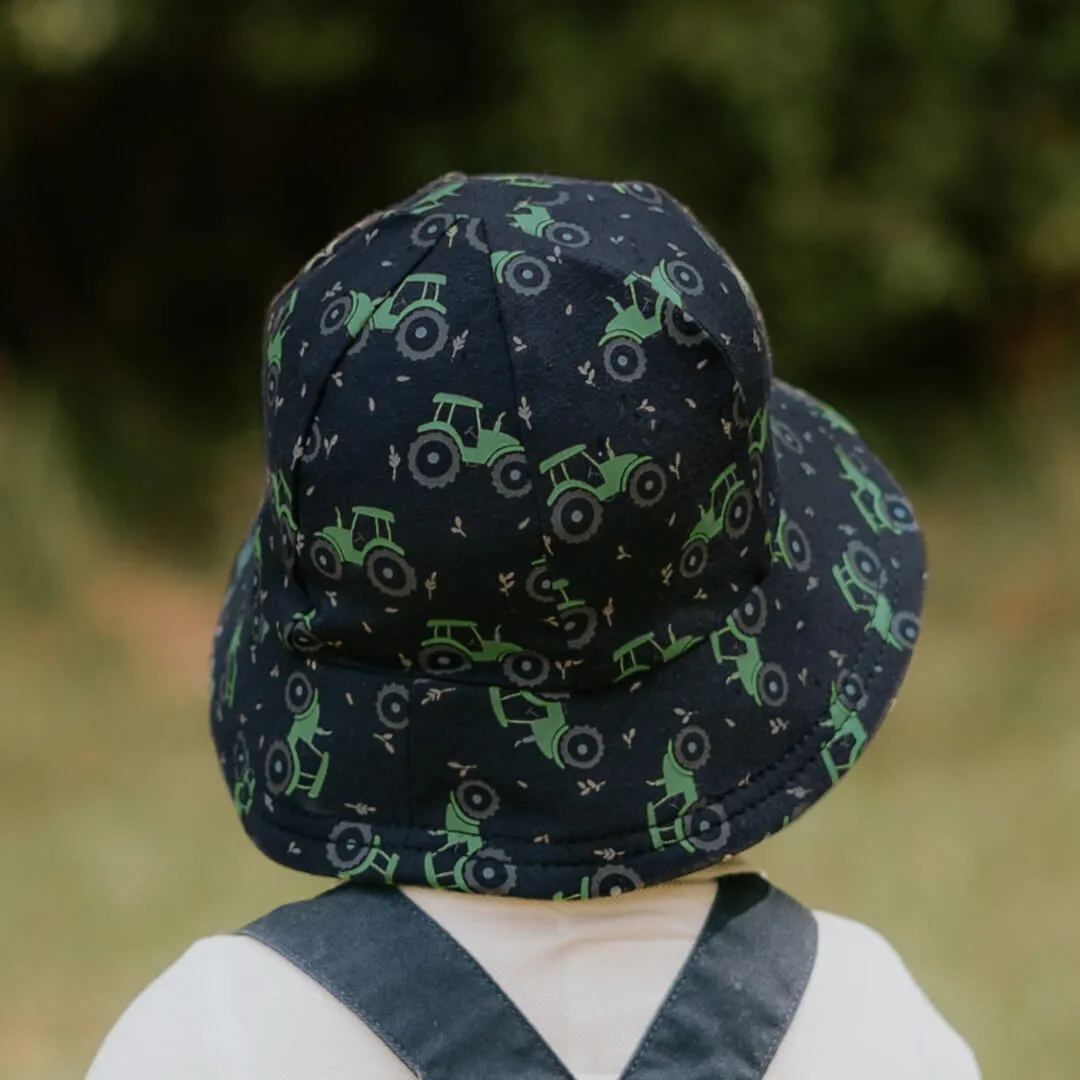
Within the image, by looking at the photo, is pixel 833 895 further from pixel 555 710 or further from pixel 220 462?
pixel 220 462

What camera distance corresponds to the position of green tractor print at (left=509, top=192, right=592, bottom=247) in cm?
92

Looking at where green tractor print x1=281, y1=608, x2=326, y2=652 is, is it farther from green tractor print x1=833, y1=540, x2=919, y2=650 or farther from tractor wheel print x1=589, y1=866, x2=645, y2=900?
green tractor print x1=833, y1=540, x2=919, y2=650

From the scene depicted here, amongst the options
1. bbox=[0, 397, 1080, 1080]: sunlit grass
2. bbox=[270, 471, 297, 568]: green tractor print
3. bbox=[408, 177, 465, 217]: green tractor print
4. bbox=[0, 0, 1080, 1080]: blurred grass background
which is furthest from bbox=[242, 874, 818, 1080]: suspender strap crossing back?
bbox=[0, 0, 1080, 1080]: blurred grass background

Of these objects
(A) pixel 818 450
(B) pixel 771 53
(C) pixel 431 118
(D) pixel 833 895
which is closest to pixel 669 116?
(B) pixel 771 53

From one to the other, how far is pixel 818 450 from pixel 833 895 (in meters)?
1.93

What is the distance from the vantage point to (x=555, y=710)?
927 mm

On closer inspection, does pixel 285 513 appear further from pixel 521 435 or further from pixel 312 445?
pixel 521 435

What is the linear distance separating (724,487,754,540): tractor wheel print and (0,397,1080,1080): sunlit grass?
1772 mm

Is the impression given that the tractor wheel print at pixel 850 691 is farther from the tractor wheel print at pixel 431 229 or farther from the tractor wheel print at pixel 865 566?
the tractor wheel print at pixel 431 229

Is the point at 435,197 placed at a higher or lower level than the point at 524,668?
higher

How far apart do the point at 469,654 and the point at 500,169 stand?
3917 mm

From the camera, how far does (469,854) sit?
0.92m

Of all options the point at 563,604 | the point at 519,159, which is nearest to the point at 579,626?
the point at 563,604

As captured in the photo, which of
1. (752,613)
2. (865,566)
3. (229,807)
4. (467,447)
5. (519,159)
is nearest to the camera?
(467,447)
